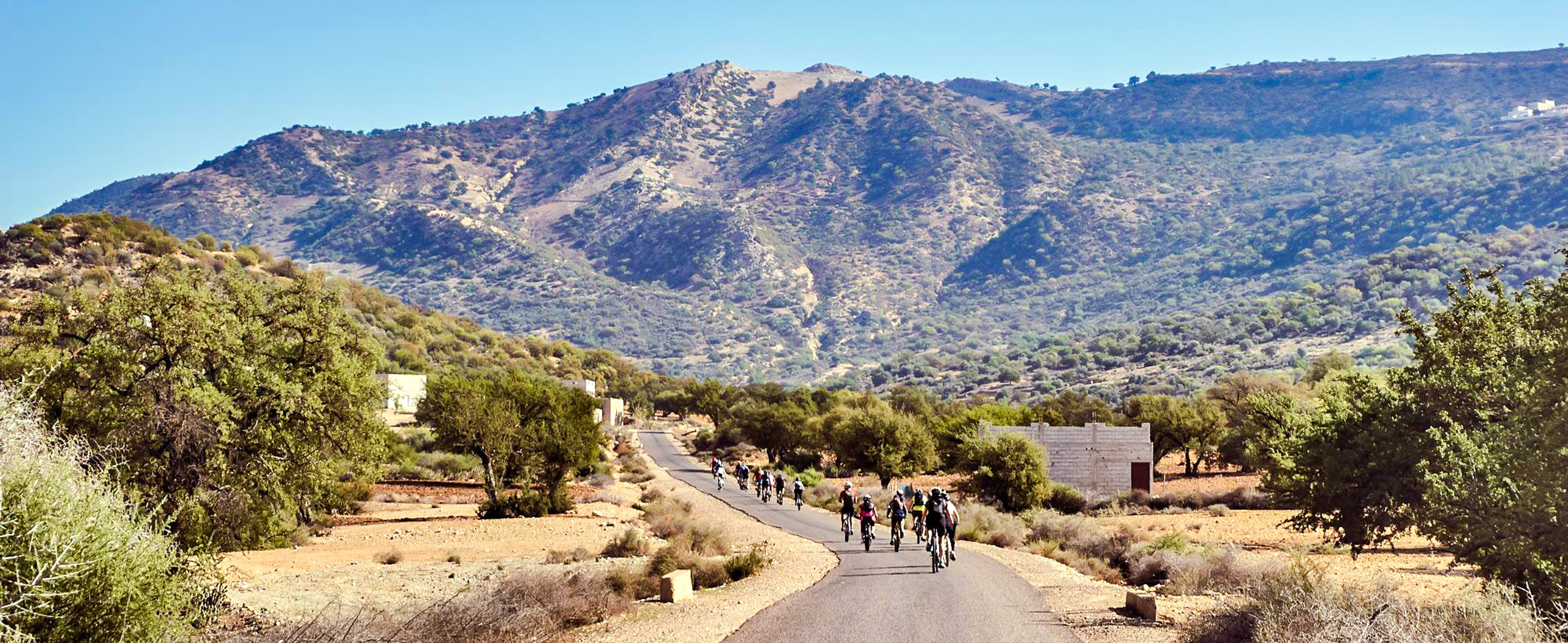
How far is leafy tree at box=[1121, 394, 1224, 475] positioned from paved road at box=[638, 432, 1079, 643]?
1649 inches

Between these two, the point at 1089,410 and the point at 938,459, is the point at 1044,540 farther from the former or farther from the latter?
the point at 1089,410

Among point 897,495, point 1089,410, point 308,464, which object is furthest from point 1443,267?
point 308,464

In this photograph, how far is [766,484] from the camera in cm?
4625

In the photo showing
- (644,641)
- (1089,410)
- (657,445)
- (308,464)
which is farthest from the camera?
(657,445)

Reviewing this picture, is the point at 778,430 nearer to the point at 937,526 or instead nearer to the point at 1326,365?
the point at 1326,365

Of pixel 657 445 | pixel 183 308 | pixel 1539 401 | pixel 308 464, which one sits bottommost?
pixel 657 445

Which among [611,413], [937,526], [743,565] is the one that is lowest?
[611,413]

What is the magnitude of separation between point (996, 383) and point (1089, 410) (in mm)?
67332

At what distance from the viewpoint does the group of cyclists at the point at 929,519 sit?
2209cm

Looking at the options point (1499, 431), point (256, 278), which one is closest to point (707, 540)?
point (1499, 431)

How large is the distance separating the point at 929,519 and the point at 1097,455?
93.6ft

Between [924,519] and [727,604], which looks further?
[924,519]

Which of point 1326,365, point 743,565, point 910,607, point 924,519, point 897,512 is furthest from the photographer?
point 1326,365

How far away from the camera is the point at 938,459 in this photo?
6253 centimetres
